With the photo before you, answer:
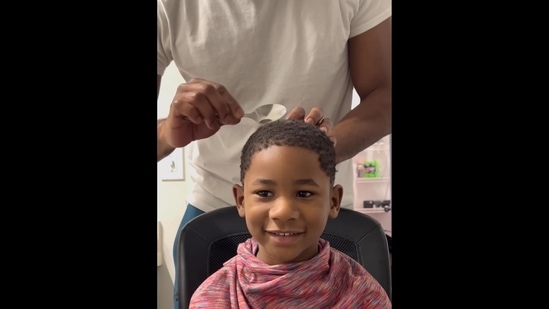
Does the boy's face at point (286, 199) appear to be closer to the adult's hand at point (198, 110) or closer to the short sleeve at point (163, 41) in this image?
the adult's hand at point (198, 110)

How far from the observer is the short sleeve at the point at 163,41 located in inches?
26.1

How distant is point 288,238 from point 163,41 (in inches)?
13.5

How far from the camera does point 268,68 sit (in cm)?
72

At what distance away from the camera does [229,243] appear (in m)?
0.74

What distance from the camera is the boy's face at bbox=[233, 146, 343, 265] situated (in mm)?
573

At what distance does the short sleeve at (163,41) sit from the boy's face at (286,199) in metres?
0.21

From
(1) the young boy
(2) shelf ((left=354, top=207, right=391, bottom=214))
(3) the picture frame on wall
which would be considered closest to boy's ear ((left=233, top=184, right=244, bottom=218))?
(1) the young boy

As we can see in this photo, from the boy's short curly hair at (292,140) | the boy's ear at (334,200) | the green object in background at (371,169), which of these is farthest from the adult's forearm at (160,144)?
the green object in background at (371,169)

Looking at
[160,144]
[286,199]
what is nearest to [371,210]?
[286,199]

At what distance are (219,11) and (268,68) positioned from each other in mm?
118

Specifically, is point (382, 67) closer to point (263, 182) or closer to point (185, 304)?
point (263, 182)

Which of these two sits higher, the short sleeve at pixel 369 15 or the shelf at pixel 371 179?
the short sleeve at pixel 369 15

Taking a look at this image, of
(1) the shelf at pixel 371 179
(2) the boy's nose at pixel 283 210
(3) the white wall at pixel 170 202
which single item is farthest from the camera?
(1) the shelf at pixel 371 179

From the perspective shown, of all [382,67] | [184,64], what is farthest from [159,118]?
[382,67]
